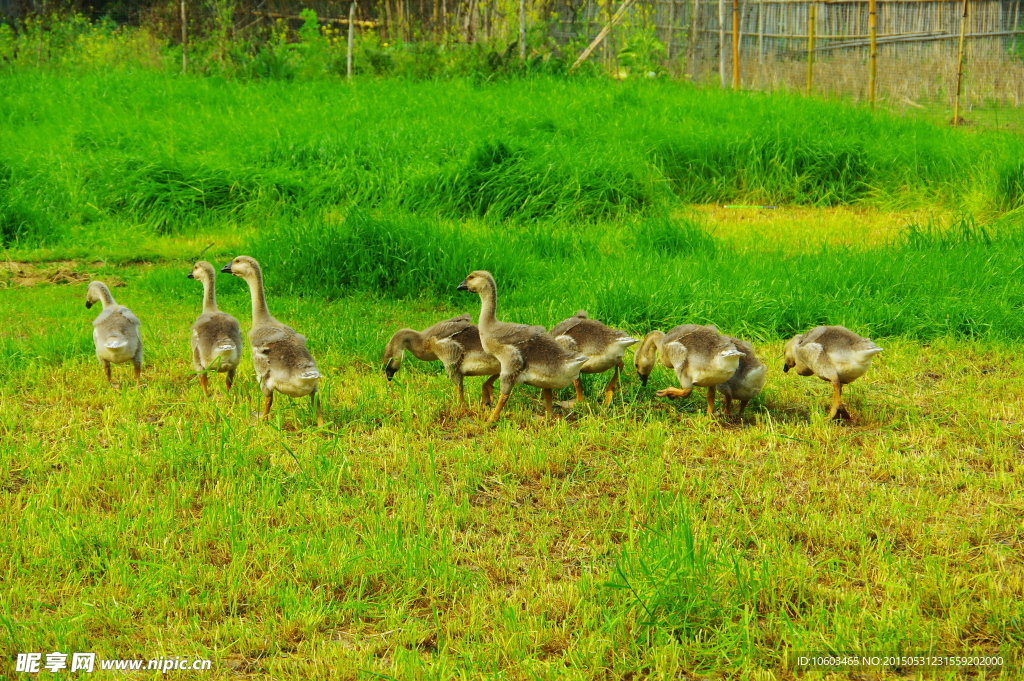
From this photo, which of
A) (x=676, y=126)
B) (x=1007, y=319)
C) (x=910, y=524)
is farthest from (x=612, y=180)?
(x=910, y=524)

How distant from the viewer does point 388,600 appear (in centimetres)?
406

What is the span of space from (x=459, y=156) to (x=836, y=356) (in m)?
7.35

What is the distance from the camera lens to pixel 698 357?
582cm

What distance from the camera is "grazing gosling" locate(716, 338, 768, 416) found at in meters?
5.89

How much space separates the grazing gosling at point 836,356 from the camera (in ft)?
18.8

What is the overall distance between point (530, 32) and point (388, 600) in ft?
54.2

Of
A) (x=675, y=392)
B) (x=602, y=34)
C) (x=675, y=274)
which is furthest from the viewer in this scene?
(x=602, y=34)

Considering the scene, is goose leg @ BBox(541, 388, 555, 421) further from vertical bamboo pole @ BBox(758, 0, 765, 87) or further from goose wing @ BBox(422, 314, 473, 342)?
vertical bamboo pole @ BBox(758, 0, 765, 87)

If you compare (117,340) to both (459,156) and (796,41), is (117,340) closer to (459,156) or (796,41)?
(459,156)

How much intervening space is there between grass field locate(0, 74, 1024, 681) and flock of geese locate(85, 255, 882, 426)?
221mm

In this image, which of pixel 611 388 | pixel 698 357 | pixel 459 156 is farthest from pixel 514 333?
pixel 459 156

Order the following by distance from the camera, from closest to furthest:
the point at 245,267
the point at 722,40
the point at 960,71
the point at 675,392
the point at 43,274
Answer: the point at 675,392, the point at 245,267, the point at 43,274, the point at 960,71, the point at 722,40

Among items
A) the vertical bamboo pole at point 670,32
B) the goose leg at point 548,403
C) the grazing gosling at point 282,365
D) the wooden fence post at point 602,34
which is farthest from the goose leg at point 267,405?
the vertical bamboo pole at point 670,32

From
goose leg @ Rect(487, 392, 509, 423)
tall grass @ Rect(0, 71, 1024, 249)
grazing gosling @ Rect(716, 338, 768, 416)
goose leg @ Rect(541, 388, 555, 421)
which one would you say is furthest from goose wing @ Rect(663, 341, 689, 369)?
tall grass @ Rect(0, 71, 1024, 249)
